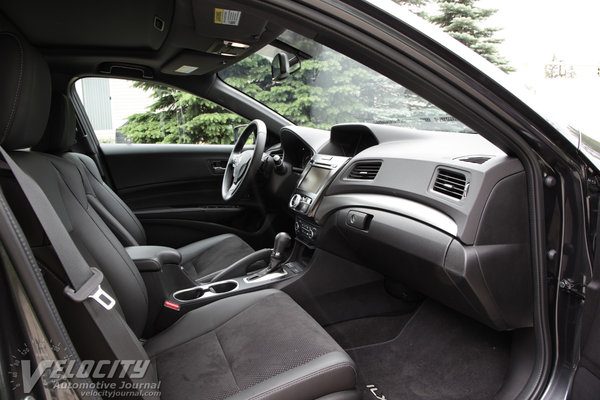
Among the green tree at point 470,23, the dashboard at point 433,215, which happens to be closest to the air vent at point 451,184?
the dashboard at point 433,215

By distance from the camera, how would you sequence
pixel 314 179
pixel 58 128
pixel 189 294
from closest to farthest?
pixel 58 128 → pixel 189 294 → pixel 314 179

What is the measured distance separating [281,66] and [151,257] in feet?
4.92

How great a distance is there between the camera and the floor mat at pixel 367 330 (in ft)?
6.88

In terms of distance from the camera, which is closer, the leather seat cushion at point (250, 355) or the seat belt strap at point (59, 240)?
the seat belt strap at point (59, 240)

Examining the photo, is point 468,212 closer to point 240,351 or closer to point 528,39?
point 240,351

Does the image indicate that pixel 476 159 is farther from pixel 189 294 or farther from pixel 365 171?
pixel 189 294

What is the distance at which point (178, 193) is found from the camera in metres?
3.24

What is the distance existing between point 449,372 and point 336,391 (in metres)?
0.89

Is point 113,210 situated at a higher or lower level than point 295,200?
lower

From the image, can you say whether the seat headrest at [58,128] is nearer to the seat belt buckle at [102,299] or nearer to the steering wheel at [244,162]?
the steering wheel at [244,162]

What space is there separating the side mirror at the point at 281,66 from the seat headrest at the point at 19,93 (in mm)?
1609

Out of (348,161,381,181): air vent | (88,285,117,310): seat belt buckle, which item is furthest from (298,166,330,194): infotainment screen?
(88,285,117,310): seat belt buckle

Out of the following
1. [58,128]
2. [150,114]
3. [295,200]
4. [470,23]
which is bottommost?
[150,114]

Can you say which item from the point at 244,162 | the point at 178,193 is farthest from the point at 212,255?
the point at 178,193
